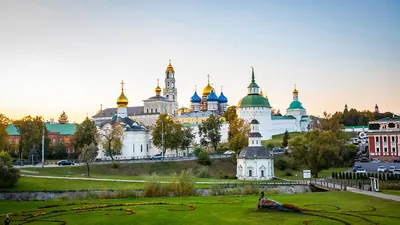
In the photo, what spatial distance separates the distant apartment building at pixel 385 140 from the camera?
271 feet

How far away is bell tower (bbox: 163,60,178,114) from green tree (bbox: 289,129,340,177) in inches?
3089

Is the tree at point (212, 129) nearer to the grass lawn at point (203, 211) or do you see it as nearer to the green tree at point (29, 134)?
the green tree at point (29, 134)

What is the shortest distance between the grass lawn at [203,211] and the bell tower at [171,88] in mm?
110208

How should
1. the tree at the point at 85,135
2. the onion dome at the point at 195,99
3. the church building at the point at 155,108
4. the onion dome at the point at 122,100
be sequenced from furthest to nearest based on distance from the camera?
the onion dome at the point at 195,99
the church building at the point at 155,108
the onion dome at the point at 122,100
the tree at the point at 85,135

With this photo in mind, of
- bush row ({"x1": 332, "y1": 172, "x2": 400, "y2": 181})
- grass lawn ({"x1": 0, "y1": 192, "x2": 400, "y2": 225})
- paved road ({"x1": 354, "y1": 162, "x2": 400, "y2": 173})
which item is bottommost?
grass lawn ({"x1": 0, "y1": 192, "x2": 400, "y2": 225})

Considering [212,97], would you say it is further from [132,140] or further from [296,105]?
[132,140]

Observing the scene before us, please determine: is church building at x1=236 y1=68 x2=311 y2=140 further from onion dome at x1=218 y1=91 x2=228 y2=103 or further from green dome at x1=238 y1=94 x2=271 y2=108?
onion dome at x1=218 y1=91 x2=228 y2=103

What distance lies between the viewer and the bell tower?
148 m

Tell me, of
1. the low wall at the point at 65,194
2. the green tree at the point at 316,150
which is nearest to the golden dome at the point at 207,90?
the green tree at the point at 316,150

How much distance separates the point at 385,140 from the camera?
276 ft

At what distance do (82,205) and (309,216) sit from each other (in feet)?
53.9

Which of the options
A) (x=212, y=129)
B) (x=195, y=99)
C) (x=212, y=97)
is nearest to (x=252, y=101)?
(x=212, y=129)

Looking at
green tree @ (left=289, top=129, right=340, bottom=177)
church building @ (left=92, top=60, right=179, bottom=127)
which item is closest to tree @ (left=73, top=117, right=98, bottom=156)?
green tree @ (left=289, top=129, right=340, bottom=177)

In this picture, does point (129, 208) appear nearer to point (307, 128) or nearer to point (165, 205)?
point (165, 205)
